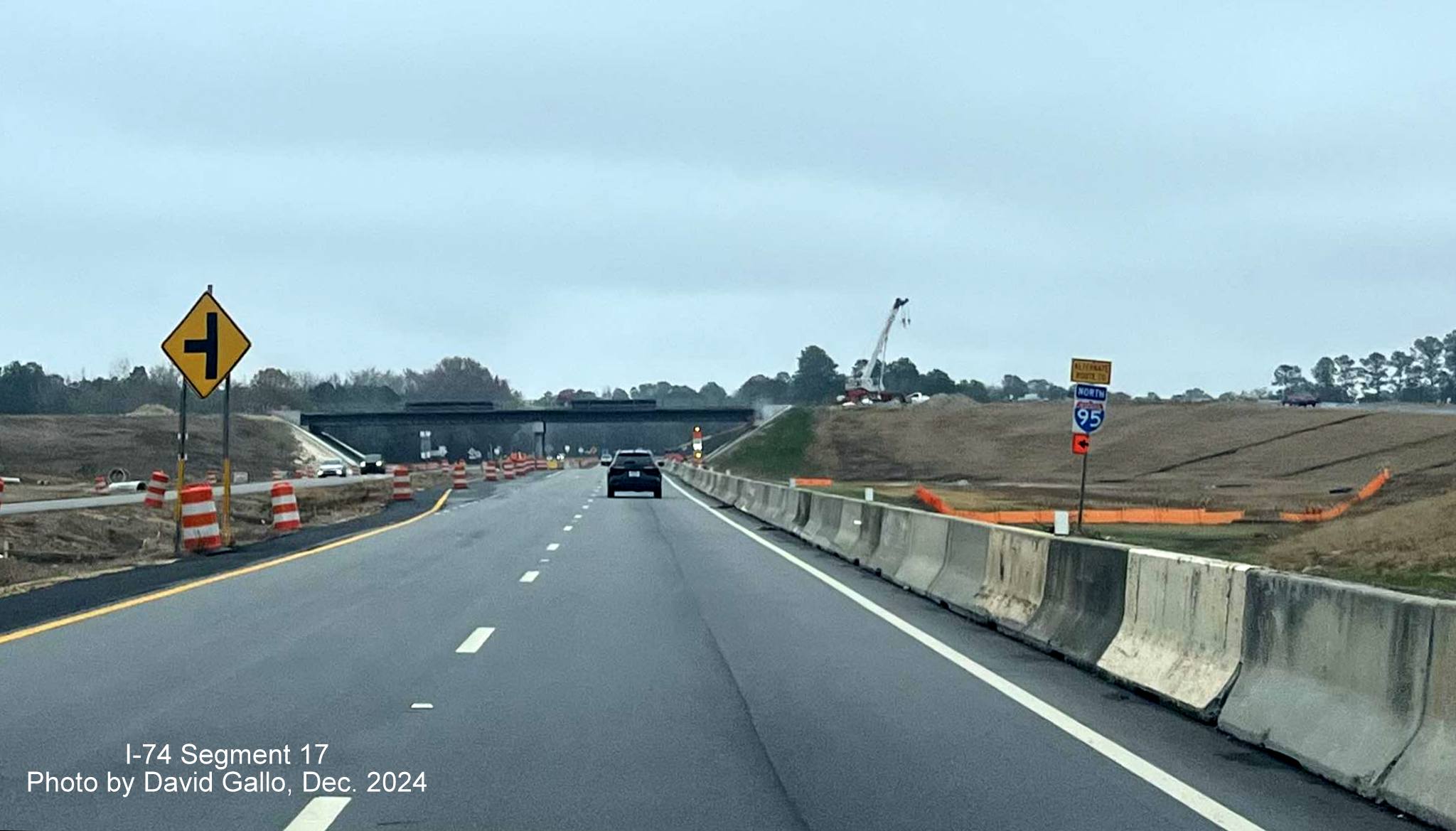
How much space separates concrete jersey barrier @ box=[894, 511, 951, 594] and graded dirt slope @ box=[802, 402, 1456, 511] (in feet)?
102

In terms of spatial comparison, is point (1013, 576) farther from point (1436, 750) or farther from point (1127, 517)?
point (1127, 517)

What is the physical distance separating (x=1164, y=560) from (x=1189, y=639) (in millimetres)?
783

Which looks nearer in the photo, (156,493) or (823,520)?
(823,520)

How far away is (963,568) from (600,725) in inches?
353

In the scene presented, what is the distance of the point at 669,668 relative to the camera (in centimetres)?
1274

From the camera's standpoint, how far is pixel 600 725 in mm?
10117

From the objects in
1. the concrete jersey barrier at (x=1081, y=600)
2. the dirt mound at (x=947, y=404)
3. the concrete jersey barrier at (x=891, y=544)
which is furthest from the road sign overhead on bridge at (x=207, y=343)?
the dirt mound at (x=947, y=404)

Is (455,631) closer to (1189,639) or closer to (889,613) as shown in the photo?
(889,613)

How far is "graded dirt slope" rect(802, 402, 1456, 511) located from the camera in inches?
2574

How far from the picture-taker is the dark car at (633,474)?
→ 190ft

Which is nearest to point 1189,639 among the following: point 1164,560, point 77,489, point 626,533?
point 1164,560

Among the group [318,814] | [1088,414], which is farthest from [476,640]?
[1088,414]

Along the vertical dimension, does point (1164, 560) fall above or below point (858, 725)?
above

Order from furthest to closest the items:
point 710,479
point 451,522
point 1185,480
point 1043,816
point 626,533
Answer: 1. point 1185,480
2. point 710,479
3. point 451,522
4. point 626,533
5. point 1043,816
